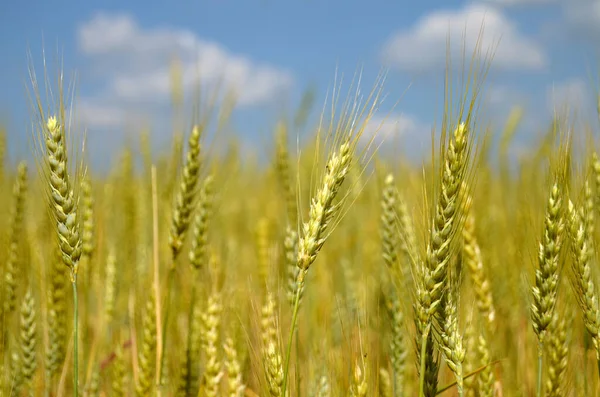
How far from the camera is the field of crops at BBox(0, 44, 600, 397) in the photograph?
144 cm

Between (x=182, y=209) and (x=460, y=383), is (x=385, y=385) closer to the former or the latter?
(x=460, y=383)

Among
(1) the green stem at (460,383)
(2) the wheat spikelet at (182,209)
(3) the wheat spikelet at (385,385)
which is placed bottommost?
(3) the wheat spikelet at (385,385)

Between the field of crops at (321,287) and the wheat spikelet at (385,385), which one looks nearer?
the field of crops at (321,287)

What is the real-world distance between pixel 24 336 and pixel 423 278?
1.42m

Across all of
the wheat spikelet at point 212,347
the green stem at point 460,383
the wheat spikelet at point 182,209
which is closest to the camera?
the green stem at point 460,383

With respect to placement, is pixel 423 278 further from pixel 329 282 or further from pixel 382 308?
pixel 329 282

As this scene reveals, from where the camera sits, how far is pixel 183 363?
6.74ft

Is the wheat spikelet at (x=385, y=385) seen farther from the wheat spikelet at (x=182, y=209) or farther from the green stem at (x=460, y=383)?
the wheat spikelet at (x=182, y=209)

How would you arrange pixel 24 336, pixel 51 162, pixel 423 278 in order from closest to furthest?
pixel 423 278, pixel 51 162, pixel 24 336

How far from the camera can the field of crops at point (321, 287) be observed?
144 centimetres

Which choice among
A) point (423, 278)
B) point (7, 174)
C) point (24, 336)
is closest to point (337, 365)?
point (423, 278)

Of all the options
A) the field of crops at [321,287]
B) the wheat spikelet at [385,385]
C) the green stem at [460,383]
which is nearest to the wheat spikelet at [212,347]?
the field of crops at [321,287]

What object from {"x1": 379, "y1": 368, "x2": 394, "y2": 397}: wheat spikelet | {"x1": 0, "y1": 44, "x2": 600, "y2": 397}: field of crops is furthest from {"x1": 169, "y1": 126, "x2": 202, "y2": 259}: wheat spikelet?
{"x1": 379, "y1": 368, "x2": 394, "y2": 397}: wheat spikelet

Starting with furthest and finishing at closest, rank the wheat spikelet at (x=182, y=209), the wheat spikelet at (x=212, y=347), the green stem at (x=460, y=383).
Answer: the wheat spikelet at (x=182, y=209) < the wheat spikelet at (x=212, y=347) < the green stem at (x=460, y=383)
